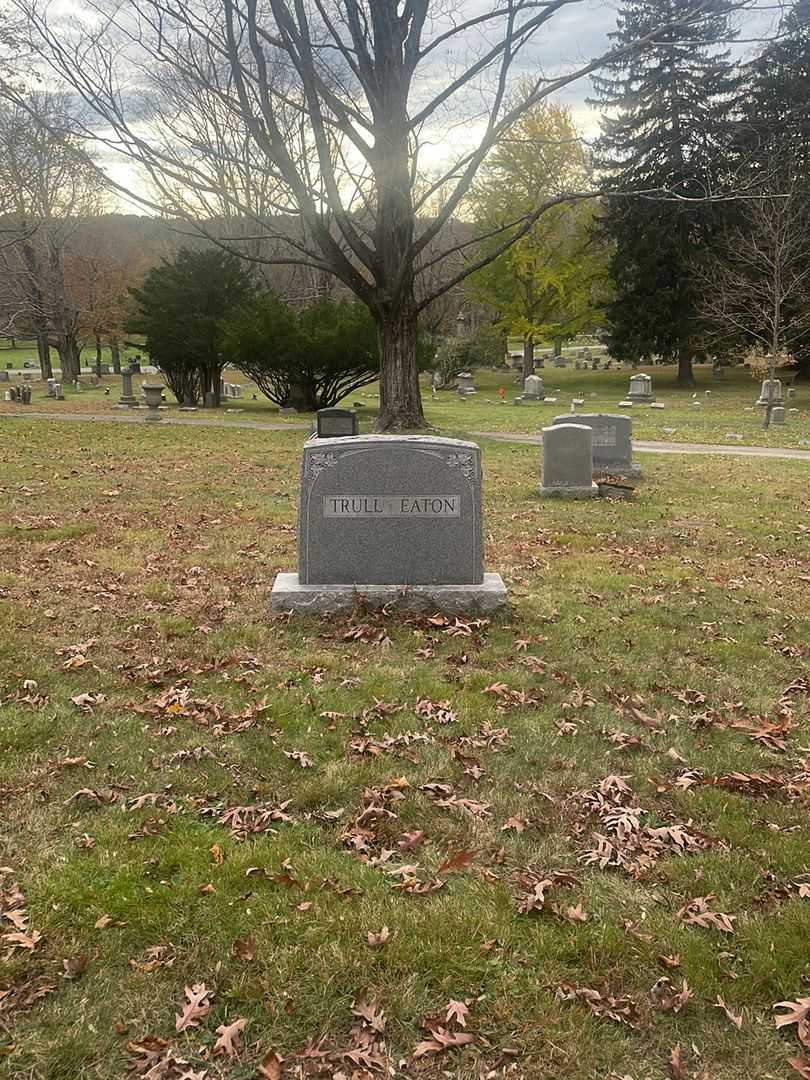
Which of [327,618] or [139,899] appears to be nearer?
[139,899]

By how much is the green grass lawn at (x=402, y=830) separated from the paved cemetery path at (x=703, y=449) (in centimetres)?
1037

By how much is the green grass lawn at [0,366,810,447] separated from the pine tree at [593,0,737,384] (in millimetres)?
3541

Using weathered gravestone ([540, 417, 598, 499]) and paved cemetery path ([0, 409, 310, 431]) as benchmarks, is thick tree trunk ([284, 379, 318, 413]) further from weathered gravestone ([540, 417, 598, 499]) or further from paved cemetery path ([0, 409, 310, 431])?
weathered gravestone ([540, 417, 598, 499])

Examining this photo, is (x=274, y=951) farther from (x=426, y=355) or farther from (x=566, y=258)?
(x=566, y=258)

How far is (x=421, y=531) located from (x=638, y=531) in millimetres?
4163

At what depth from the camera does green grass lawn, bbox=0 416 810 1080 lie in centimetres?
244

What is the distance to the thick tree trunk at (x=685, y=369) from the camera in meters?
40.9

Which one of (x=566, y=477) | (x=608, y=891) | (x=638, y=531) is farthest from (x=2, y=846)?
(x=566, y=477)

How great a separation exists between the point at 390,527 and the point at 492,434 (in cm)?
1455

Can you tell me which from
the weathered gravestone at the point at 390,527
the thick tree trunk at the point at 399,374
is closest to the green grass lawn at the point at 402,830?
the weathered gravestone at the point at 390,527

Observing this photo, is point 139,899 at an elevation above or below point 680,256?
below

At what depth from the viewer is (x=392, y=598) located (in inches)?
232

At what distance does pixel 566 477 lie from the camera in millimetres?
→ 11227

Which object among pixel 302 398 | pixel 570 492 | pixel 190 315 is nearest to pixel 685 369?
pixel 302 398
